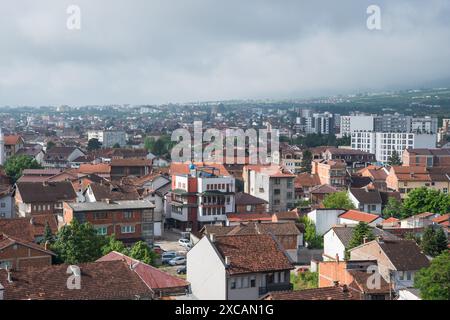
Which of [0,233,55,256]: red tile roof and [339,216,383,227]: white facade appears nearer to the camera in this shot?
[0,233,55,256]: red tile roof

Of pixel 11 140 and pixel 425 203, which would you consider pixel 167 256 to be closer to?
pixel 425 203

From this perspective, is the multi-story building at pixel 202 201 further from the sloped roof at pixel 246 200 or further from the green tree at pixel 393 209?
the green tree at pixel 393 209

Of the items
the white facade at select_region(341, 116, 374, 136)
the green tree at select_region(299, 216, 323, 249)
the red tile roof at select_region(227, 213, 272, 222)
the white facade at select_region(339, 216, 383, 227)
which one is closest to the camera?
the white facade at select_region(339, 216, 383, 227)

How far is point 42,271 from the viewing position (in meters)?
11.1

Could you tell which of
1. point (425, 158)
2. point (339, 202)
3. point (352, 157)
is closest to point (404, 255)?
point (339, 202)

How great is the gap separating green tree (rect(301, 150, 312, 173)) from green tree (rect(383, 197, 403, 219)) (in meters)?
16.5

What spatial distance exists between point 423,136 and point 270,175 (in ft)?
98.5

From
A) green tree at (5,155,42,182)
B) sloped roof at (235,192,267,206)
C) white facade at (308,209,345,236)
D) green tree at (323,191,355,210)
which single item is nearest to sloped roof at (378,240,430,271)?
white facade at (308,209,345,236)

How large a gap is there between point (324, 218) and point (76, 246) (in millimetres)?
8605

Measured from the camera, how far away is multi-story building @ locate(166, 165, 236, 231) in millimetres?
23516

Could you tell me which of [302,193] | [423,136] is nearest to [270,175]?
[302,193]

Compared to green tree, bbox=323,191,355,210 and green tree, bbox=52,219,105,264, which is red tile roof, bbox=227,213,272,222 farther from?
green tree, bbox=52,219,105,264

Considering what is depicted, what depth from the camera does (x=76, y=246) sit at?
589 inches

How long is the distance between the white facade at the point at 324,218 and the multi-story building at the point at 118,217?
4.94 meters
